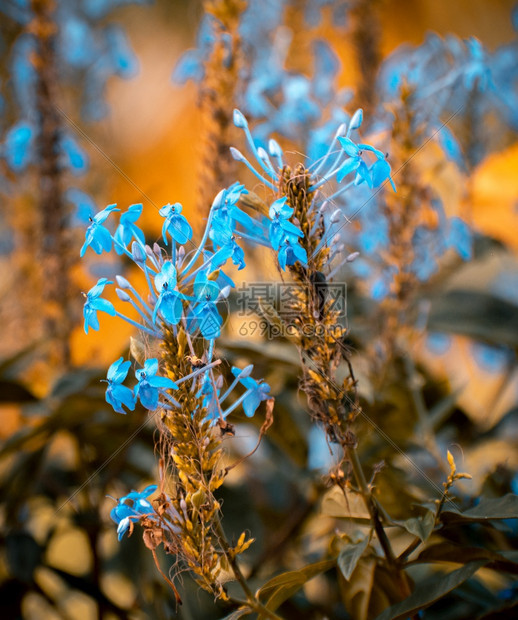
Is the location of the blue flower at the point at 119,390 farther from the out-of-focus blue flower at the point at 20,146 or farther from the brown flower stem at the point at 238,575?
the out-of-focus blue flower at the point at 20,146

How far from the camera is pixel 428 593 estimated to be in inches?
15.7

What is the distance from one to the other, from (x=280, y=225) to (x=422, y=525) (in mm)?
212

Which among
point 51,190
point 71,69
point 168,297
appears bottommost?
point 168,297

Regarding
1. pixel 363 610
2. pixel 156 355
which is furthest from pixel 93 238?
pixel 363 610

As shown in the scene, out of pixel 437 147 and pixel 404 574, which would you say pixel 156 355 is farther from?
pixel 437 147

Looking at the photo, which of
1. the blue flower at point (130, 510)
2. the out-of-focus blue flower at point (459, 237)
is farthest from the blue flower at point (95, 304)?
the out-of-focus blue flower at point (459, 237)

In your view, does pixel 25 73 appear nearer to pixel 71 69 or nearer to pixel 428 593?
pixel 71 69

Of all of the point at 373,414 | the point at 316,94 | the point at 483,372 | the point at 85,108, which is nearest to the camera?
the point at 373,414

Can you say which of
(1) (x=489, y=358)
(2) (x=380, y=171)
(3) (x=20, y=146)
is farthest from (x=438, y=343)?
(2) (x=380, y=171)

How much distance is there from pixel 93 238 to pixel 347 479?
0.71 feet

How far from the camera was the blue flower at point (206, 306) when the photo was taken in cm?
34

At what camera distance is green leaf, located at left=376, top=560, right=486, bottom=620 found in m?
0.39

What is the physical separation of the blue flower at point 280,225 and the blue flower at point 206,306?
0.04 meters

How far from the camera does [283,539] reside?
2.30ft
